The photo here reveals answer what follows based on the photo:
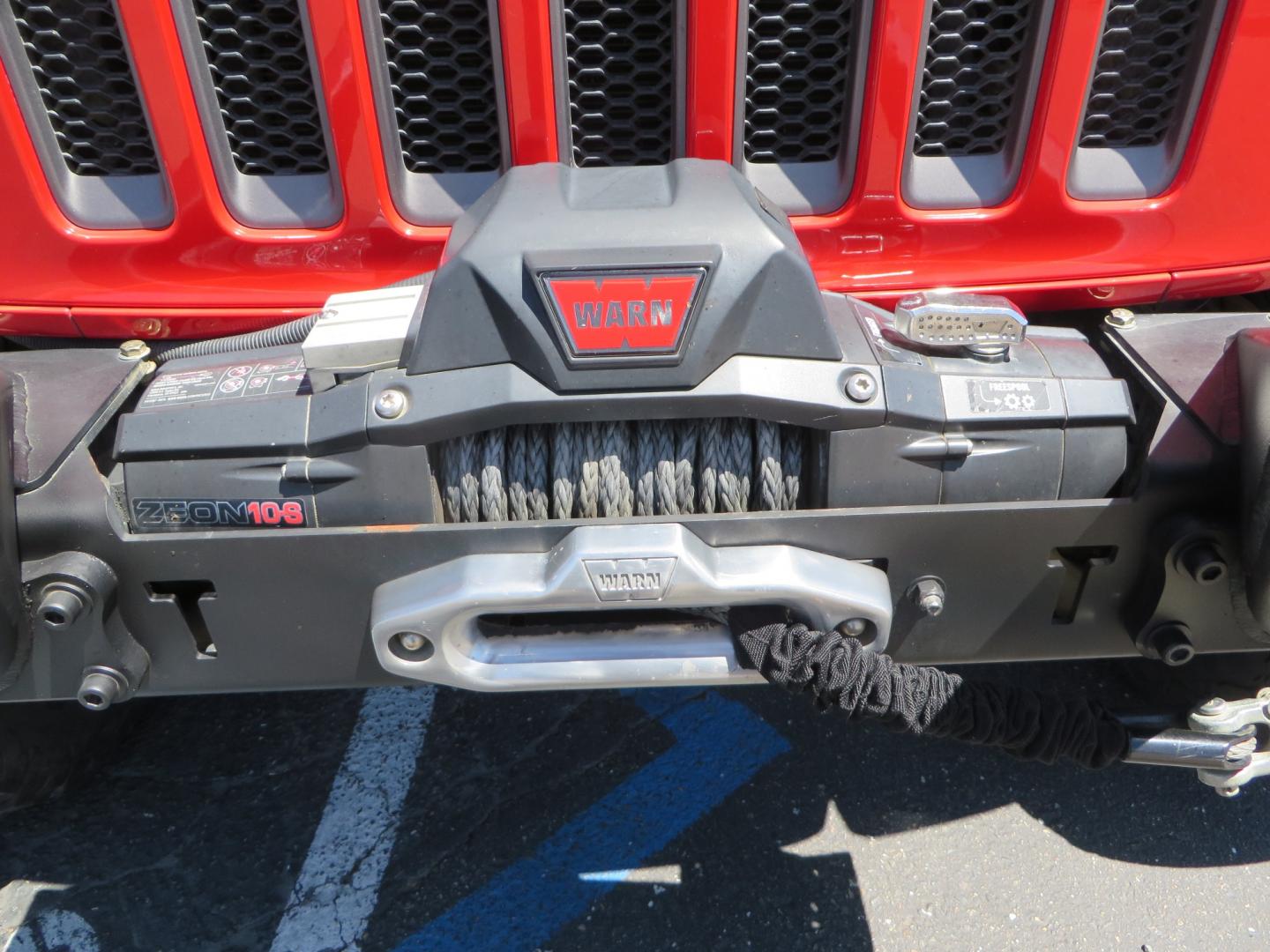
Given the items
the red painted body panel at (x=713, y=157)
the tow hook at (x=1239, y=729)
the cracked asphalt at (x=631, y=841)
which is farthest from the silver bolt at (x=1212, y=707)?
the red painted body panel at (x=713, y=157)

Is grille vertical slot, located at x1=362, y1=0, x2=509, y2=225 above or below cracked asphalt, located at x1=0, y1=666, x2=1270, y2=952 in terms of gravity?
above

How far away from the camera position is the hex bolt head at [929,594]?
1.38 metres

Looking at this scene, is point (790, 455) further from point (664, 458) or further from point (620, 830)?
point (620, 830)

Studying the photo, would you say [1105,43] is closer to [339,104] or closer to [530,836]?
[339,104]

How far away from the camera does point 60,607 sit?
4.20 feet

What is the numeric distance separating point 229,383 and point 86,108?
449mm

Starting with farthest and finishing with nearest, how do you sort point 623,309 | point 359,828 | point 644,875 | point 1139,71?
point 359,828
point 644,875
point 1139,71
point 623,309

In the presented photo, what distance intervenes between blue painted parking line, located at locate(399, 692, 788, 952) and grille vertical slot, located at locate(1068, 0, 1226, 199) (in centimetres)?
136

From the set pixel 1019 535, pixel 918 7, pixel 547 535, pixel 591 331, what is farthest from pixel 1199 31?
pixel 547 535

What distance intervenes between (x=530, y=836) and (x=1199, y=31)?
1.81m

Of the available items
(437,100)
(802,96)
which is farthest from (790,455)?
(437,100)

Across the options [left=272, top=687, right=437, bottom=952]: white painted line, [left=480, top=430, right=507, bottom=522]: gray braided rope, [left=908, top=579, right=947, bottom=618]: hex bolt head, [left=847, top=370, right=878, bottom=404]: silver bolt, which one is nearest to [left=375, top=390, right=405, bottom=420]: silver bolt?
[left=480, top=430, right=507, bottom=522]: gray braided rope

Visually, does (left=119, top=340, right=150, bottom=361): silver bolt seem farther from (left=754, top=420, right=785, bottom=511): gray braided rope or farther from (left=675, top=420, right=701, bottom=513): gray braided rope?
(left=754, top=420, right=785, bottom=511): gray braided rope

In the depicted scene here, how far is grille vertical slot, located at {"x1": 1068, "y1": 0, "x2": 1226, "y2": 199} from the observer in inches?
54.0
